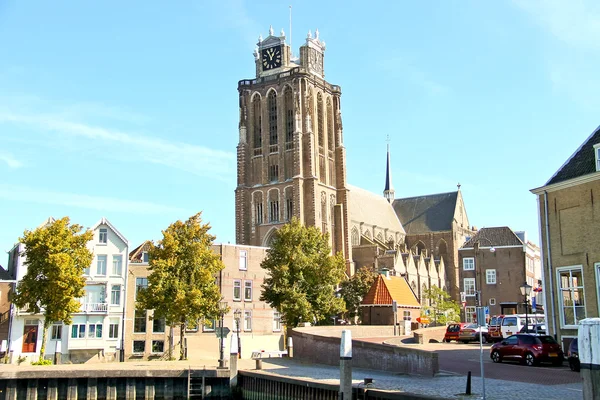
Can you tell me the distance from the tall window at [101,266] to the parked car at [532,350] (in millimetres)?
31806

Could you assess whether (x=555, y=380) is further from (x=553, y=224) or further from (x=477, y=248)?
(x=477, y=248)

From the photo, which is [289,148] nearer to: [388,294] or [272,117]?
[272,117]

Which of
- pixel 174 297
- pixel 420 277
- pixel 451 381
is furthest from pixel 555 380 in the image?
pixel 420 277

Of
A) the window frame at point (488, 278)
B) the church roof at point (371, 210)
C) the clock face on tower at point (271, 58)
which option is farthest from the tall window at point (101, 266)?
the clock face on tower at point (271, 58)

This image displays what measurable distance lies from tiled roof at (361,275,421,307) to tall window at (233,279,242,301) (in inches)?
407

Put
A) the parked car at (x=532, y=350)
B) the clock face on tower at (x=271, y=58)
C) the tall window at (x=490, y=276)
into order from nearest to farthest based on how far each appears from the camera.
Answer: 1. the parked car at (x=532, y=350)
2. the tall window at (x=490, y=276)
3. the clock face on tower at (x=271, y=58)

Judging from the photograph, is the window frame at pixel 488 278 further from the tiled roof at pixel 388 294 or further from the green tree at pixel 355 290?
the green tree at pixel 355 290

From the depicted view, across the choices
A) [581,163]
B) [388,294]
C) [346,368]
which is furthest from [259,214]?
[346,368]

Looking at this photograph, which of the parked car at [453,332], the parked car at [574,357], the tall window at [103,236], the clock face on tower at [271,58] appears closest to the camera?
the parked car at [574,357]

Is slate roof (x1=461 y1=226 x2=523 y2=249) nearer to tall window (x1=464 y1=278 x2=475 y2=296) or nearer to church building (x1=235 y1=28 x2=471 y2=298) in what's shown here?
tall window (x1=464 y1=278 x2=475 y2=296)

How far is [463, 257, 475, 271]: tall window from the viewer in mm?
80438

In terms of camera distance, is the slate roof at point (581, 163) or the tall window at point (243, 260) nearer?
the slate roof at point (581, 163)

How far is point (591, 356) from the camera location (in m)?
12.7

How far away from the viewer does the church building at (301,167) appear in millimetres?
89938
